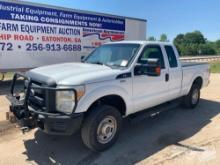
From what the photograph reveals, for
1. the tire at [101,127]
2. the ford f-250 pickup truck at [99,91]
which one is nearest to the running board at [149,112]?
the ford f-250 pickup truck at [99,91]

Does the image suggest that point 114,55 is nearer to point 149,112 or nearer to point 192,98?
point 149,112

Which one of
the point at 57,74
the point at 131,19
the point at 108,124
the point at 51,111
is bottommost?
the point at 108,124

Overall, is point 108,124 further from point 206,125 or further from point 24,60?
point 24,60

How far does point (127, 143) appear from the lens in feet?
15.3

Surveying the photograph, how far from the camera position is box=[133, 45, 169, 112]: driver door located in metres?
4.78

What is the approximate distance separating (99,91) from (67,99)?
57 centimetres

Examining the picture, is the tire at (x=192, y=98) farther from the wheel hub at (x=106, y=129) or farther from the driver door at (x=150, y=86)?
the wheel hub at (x=106, y=129)

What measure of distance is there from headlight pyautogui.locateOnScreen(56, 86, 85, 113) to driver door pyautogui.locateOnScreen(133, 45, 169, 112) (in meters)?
1.31

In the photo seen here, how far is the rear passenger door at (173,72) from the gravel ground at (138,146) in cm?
74

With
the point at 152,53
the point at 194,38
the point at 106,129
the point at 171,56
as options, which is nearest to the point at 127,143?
the point at 106,129

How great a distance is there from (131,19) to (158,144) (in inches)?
420

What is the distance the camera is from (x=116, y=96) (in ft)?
14.5

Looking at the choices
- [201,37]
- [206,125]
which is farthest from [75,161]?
[201,37]

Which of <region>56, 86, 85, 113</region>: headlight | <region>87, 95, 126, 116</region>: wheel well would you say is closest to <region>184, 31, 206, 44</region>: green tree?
<region>87, 95, 126, 116</region>: wheel well
